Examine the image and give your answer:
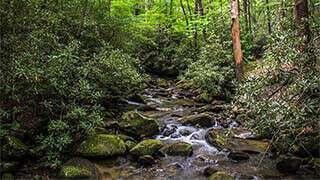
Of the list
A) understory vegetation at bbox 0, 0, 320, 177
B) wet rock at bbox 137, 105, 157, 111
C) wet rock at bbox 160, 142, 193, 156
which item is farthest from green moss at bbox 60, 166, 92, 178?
wet rock at bbox 137, 105, 157, 111

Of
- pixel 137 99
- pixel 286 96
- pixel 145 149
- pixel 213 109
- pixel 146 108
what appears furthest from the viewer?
pixel 137 99

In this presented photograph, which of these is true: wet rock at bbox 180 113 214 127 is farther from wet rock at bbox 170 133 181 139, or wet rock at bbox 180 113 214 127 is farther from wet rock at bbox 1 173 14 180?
wet rock at bbox 1 173 14 180

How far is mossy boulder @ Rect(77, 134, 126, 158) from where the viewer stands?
28.2 ft

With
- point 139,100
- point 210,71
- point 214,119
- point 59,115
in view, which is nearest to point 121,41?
point 139,100

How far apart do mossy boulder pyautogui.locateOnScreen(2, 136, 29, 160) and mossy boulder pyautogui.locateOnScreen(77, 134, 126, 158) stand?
51.0 inches

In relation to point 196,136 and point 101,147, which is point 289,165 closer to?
point 196,136

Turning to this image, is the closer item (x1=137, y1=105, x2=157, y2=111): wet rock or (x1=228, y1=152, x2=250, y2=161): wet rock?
(x1=228, y1=152, x2=250, y2=161): wet rock

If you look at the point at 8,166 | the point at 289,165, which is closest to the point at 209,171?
the point at 289,165

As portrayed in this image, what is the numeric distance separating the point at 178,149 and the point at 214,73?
6.09m

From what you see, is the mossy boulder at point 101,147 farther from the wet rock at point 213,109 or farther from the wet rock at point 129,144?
the wet rock at point 213,109

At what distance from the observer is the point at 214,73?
14641mm

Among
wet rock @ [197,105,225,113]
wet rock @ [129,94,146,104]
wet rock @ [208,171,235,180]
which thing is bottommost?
wet rock @ [208,171,235,180]

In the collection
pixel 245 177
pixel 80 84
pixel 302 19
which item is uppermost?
pixel 302 19

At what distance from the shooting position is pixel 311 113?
668 cm
